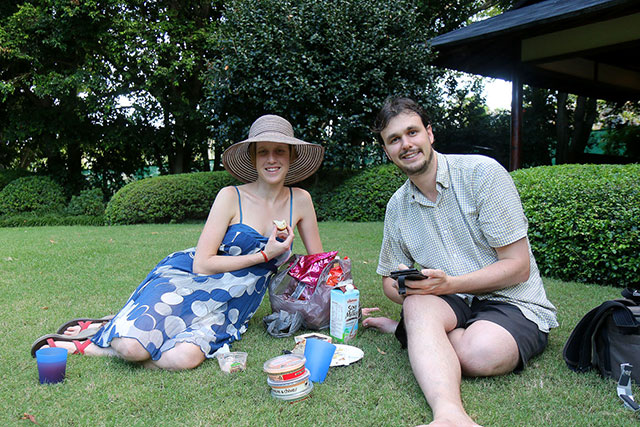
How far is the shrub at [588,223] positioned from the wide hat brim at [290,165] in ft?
8.32

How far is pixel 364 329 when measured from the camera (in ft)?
10.8

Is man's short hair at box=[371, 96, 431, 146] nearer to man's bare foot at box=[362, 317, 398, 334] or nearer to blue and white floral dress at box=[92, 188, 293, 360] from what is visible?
blue and white floral dress at box=[92, 188, 293, 360]

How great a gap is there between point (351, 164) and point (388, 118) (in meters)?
7.01

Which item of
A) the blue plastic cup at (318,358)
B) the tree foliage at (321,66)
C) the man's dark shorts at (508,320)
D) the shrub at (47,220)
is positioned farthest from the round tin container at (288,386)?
the shrub at (47,220)

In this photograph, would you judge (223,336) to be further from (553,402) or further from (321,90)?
(321,90)

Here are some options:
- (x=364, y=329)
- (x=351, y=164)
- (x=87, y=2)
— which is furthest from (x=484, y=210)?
(x=87, y=2)

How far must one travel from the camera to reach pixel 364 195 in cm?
939

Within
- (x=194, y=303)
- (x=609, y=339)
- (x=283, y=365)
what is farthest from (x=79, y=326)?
(x=609, y=339)

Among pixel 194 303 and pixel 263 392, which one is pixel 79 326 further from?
pixel 263 392

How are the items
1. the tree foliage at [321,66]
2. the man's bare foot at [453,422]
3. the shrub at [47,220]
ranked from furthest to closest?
the shrub at [47,220] → the tree foliage at [321,66] → the man's bare foot at [453,422]

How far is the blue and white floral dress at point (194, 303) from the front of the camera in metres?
2.62

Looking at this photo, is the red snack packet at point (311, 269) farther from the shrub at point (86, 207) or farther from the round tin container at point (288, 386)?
the shrub at point (86, 207)

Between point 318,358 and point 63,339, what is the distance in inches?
62.3

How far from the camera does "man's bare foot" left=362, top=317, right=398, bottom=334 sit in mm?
3184
